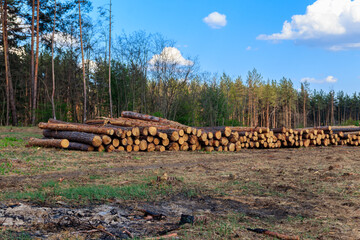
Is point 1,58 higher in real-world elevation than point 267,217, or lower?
higher

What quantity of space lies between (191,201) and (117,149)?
828cm

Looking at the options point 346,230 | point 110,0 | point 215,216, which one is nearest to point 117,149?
point 215,216

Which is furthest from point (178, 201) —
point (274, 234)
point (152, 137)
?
point (152, 137)

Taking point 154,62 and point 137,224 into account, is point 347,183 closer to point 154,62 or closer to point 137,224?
point 137,224

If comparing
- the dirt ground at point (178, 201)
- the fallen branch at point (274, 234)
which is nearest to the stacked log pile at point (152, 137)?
the dirt ground at point (178, 201)

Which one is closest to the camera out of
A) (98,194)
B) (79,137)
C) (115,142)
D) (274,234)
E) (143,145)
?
(274,234)

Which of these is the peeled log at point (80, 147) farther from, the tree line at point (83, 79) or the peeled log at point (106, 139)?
the tree line at point (83, 79)

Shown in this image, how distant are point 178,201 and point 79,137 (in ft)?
28.4

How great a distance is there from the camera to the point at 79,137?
13.0 m

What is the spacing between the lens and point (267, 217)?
4637 millimetres

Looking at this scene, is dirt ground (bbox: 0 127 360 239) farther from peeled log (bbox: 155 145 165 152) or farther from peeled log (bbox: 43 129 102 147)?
peeled log (bbox: 155 145 165 152)

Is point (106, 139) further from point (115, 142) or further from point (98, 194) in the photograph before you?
point (98, 194)

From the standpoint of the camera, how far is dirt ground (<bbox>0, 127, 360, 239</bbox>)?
390cm

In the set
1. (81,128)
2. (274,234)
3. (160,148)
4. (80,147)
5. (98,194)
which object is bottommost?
(274,234)
